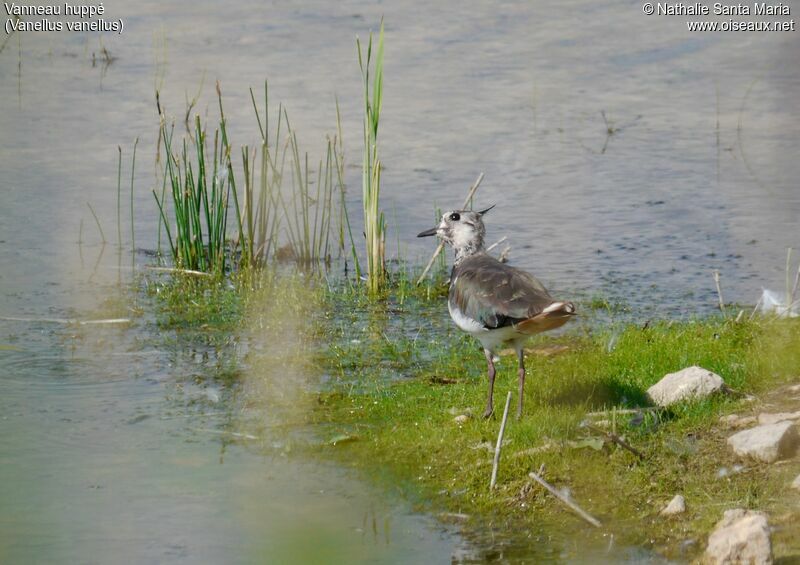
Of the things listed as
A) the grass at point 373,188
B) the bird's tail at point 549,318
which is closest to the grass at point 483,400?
the grass at point 373,188

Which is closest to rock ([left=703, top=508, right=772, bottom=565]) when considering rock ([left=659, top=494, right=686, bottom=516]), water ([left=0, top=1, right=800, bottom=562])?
rock ([left=659, top=494, right=686, bottom=516])

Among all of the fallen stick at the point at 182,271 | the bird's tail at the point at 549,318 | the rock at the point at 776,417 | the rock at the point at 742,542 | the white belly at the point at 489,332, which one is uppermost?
the bird's tail at the point at 549,318

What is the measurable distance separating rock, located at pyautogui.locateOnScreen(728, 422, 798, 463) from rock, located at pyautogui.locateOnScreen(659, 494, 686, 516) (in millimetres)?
512

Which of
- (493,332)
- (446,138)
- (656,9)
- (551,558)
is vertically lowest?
(551,558)

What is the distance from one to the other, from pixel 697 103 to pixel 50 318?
8.37 m

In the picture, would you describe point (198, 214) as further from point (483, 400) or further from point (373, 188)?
point (483, 400)

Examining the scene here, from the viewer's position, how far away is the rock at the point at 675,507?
540 centimetres

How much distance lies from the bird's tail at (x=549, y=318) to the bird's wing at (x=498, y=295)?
4 cm

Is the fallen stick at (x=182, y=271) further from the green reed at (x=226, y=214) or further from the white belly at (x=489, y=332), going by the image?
the white belly at (x=489, y=332)

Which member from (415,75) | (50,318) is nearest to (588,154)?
(415,75)

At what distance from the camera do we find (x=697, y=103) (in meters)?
14.2

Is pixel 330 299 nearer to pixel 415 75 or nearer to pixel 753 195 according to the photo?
pixel 753 195

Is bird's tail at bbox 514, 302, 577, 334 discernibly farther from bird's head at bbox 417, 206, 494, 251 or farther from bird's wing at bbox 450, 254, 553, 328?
bird's head at bbox 417, 206, 494, 251

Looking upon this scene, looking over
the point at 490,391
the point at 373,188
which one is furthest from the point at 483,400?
the point at 373,188
